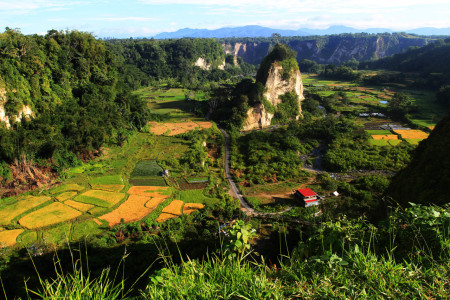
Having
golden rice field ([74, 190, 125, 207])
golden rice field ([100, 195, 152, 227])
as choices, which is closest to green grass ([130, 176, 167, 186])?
golden rice field ([74, 190, 125, 207])

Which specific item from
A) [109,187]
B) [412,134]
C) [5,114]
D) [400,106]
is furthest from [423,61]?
[5,114]

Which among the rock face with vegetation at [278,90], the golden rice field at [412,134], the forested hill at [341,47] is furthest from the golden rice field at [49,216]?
the forested hill at [341,47]

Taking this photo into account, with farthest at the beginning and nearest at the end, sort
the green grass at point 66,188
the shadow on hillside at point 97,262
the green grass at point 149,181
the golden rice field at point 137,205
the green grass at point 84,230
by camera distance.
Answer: the green grass at point 149,181 < the green grass at point 66,188 < the golden rice field at point 137,205 < the green grass at point 84,230 < the shadow on hillside at point 97,262

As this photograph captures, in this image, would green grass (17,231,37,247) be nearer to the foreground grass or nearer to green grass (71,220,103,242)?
green grass (71,220,103,242)

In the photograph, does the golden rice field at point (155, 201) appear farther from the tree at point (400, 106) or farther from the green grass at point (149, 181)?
the tree at point (400, 106)

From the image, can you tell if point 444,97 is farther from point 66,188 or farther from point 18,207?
point 18,207
